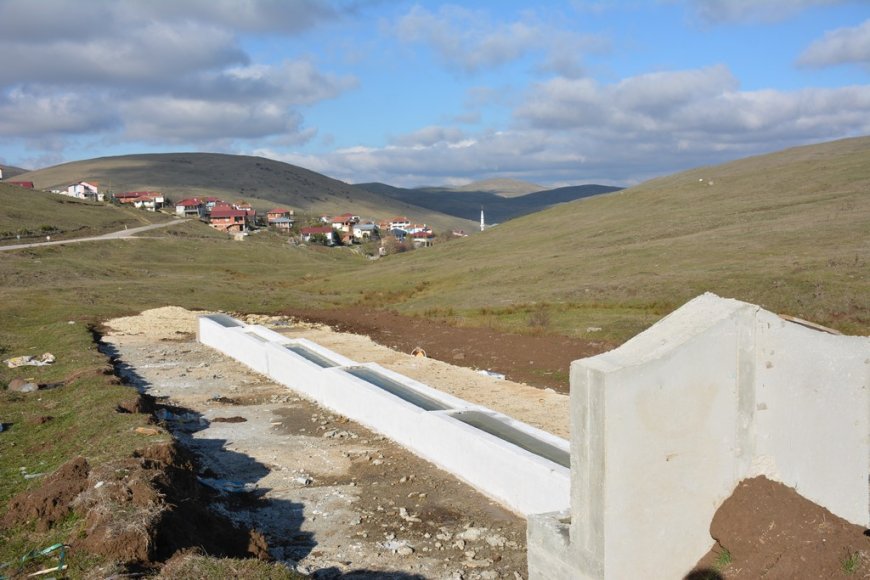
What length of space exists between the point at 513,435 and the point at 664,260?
26407 millimetres

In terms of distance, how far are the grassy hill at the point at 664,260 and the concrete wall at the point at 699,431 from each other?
1669cm

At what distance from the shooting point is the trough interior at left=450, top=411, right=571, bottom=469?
11039 millimetres

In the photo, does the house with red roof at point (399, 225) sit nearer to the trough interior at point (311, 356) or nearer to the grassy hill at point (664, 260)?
the grassy hill at point (664, 260)

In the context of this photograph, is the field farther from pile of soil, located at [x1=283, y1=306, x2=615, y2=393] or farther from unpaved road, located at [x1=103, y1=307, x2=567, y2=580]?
unpaved road, located at [x1=103, y1=307, x2=567, y2=580]

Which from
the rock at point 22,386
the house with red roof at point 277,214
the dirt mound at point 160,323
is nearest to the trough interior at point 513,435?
the rock at point 22,386

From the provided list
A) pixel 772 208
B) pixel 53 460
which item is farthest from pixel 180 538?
pixel 772 208

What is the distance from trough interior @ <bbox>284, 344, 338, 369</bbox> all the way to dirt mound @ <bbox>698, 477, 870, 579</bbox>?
14743 mm

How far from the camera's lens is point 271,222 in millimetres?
144500

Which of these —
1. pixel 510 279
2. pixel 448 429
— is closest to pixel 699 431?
pixel 448 429

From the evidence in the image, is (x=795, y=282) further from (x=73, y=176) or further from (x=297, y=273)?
(x=73, y=176)

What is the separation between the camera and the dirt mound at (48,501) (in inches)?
349

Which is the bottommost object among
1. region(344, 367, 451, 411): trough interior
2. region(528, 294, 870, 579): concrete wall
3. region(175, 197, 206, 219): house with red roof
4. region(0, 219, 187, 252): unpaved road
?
region(344, 367, 451, 411): trough interior

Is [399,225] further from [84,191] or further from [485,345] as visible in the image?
[485,345]

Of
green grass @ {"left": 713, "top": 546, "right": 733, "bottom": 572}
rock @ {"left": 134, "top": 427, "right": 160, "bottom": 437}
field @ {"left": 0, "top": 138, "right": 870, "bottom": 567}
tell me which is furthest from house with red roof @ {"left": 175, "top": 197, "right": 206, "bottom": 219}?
green grass @ {"left": 713, "top": 546, "right": 733, "bottom": 572}
